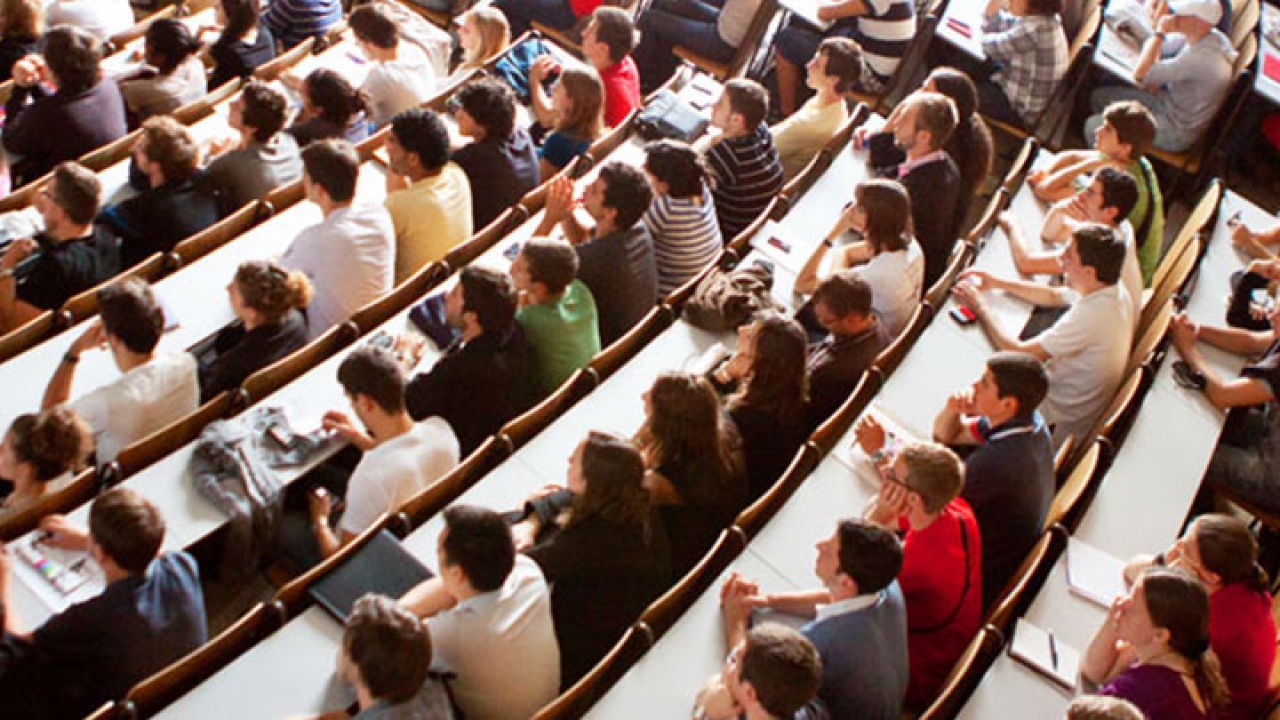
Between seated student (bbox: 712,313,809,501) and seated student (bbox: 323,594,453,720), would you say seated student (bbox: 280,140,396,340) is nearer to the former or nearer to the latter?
seated student (bbox: 712,313,809,501)

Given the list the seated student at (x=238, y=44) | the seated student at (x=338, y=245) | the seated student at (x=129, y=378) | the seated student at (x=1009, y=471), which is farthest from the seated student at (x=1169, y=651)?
the seated student at (x=238, y=44)

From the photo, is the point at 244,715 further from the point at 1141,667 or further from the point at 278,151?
the point at 278,151

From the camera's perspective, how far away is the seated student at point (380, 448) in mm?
4242

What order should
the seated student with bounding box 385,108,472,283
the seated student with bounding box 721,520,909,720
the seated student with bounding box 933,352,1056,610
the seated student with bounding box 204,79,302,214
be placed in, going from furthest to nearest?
1. the seated student with bounding box 204,79,302,214
2. the seated student with bounding box 385,108,472,283
3. the seated student with bounding box 933,352,1056,610
4. the seated student with bounding box 721,520,909,720

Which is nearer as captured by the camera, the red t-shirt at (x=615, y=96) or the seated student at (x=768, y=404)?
the seated student at (x=768, y=404)

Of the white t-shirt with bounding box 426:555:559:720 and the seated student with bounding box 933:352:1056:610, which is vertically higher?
the seated student with bounding box 933:352:1056:610

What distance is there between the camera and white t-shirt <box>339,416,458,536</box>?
4.25 metres

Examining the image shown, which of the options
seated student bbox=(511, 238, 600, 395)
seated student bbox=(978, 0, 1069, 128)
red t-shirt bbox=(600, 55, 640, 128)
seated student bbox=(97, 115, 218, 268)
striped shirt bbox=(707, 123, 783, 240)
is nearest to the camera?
seated student bbox=(511, 238, 600, 395)

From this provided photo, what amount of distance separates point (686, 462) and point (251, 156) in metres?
2.57

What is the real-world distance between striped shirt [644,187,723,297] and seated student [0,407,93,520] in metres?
2.49

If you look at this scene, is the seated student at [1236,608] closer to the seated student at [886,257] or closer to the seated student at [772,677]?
the seated student at [772,677]

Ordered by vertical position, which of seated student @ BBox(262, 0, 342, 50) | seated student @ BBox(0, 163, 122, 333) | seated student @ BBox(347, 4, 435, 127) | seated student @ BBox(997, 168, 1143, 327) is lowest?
seated student @ BBox(0, 163, 122, 333)

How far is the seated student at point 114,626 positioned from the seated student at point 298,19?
4.05 metres

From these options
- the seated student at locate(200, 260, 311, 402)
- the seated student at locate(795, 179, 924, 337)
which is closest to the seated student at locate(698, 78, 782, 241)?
the seated student at locate(795, 179, 924, 337)
